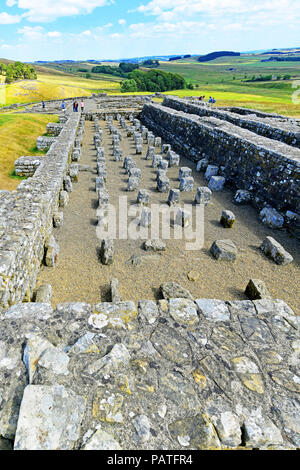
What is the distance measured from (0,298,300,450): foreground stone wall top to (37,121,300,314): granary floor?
1962 millimetres

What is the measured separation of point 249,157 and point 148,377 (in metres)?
9.76

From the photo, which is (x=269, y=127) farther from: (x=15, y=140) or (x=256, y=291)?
(x=15, y=140)

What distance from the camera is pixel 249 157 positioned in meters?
10.6

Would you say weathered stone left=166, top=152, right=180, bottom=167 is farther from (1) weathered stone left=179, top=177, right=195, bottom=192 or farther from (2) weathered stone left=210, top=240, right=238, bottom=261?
(2) weathered stone left=210, top=240, right=238, bottom=261

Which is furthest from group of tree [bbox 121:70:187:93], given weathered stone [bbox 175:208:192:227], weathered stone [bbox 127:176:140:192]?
weathered stone [bbox 175:208:192:227]

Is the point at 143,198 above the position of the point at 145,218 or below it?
above

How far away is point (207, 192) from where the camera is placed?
33.9 feet

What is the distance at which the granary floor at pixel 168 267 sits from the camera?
19.8ft

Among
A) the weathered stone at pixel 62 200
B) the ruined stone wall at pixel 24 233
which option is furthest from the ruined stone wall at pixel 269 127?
the ruined stone wall at pixel 24 233

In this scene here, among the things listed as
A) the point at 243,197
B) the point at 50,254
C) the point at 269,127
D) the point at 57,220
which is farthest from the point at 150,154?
the point at 50,254

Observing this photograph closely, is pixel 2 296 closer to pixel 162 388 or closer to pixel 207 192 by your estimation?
pixel 162 388

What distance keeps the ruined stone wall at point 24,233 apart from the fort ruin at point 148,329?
1.2 inches

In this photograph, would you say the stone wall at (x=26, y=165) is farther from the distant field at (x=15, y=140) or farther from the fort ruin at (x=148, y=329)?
the fort ruin at (x=148, y=329)
